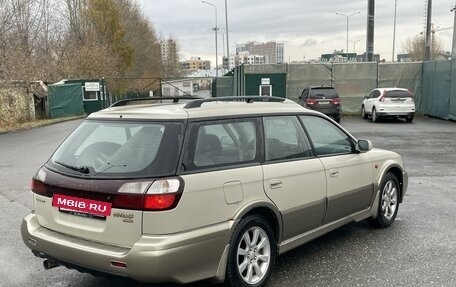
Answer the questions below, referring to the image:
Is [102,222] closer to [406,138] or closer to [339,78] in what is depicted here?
[406,138]

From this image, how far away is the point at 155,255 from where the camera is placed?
10.5 feet

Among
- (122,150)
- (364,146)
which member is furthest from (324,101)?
(122,150)

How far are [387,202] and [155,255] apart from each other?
3520 mm

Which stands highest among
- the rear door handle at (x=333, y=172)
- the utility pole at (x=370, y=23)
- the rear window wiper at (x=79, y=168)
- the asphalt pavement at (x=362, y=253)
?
the utility pole at (x=370, y=23)

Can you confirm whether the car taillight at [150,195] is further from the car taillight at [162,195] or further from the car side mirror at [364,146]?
the car side mirror at [364,146]

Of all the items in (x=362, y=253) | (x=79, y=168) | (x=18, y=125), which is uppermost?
(x=79, y=168)

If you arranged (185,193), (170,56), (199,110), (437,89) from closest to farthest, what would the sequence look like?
(185,193), (199,110), (437,89), (170,56)

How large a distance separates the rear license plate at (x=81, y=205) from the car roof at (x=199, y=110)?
76 centimetres

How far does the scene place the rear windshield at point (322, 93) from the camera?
2175 cm

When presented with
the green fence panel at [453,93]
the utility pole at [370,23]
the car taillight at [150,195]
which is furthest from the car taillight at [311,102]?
the car taillight at [150,195]

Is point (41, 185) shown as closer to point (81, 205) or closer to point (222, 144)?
point (81, 205)

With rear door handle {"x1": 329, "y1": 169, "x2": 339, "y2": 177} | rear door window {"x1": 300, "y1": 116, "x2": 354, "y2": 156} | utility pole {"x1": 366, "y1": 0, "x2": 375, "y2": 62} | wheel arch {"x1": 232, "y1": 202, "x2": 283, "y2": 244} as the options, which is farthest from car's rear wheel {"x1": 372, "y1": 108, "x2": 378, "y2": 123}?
wheel arch {"x1": 232, "y1": 202, "x2": 283, "y2": 244}

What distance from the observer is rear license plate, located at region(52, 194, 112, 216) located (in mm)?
3410

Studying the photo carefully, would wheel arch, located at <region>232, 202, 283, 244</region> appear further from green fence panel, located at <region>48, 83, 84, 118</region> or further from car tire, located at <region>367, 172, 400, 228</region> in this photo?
green fence panel, located at <region>48, 83, 84, 118</region>
